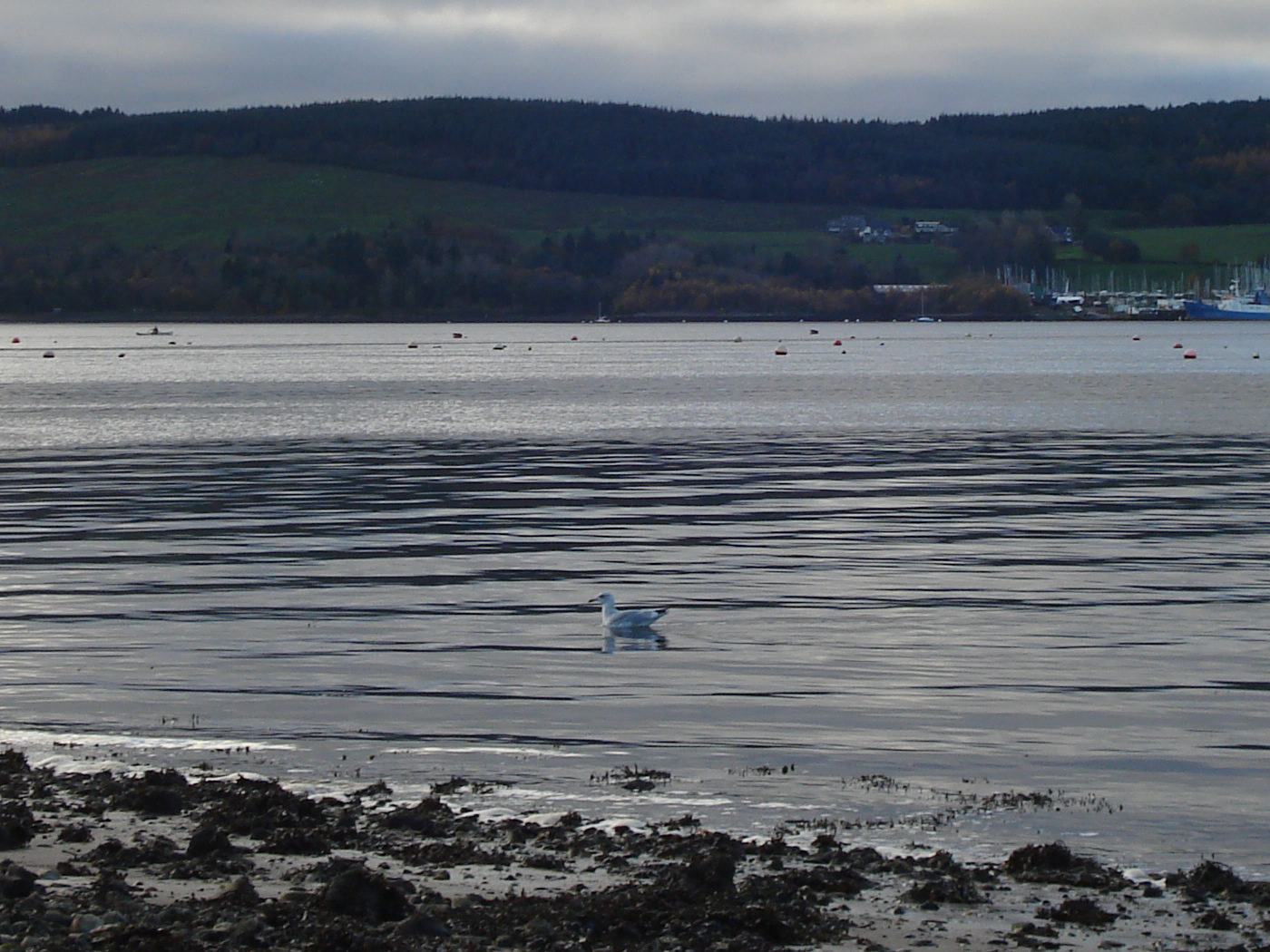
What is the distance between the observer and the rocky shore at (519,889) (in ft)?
43.1

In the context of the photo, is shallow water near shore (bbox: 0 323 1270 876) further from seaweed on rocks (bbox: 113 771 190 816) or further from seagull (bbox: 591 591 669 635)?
seaweed on rocks (bbox: 113 771 190 816)

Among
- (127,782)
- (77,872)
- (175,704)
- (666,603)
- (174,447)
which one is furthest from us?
(174,447)

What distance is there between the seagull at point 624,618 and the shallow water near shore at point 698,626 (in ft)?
0.88

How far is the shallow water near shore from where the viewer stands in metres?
18.4

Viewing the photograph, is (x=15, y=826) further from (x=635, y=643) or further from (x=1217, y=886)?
(x=635, y=643)

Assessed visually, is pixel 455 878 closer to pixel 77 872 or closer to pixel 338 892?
pixel 338 892

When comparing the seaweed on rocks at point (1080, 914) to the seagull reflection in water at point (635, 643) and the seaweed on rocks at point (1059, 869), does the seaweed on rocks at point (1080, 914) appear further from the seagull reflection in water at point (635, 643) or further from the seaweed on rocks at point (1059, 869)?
the seagull reflection in water at point (635, 643)

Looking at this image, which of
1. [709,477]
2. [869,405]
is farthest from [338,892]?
[869,405]

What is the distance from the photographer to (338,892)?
13570 millimetres

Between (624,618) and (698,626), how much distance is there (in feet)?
5.75

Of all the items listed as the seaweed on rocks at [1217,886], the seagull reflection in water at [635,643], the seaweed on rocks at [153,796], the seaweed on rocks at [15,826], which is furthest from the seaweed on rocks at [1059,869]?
the seagull reflection in water at [635,643]

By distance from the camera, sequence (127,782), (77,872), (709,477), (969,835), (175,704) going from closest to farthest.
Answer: (77,872)
(969,835)
(127,782)
(175,704)
(709,477)

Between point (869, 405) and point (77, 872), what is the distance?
77.4 m

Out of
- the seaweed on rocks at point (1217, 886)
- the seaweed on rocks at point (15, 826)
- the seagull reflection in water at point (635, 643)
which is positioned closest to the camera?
the seaweed on rocks at point (1217, 886)
